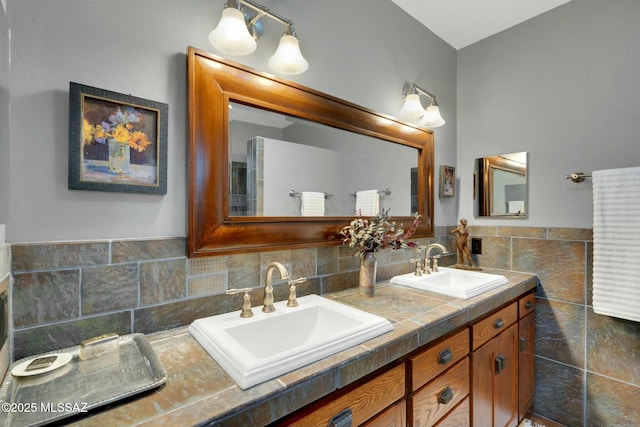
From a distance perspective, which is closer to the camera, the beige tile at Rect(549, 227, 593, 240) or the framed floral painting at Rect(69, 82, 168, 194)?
the framed floral painting at Rect(69, 82, 168, 194)

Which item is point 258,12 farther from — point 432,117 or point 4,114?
point 432,117

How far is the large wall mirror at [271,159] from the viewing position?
41.7 inches

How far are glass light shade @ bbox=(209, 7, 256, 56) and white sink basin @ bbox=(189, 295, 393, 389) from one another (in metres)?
0.97

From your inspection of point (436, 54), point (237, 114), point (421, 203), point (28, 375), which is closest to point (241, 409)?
point (28, 375)

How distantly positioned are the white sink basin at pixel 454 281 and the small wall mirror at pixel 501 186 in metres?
0.52

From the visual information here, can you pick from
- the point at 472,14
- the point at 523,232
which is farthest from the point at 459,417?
the point at 472,14

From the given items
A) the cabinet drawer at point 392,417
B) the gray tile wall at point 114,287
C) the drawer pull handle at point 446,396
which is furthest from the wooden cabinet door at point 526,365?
the gray tile wall at point 114,287

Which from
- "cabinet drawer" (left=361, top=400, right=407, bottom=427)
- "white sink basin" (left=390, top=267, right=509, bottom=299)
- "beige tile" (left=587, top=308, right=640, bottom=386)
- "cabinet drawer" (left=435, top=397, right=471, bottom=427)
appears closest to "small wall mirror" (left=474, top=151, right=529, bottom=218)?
"white sink basin" (left=390, top=267, right=509, bottom=299)

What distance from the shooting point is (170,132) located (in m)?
1.02

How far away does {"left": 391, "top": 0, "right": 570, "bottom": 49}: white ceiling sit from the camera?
1.83 meters

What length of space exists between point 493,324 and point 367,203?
2.88 feet

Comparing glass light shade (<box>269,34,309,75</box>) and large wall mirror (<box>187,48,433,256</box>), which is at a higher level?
glass light shade (<box>269,34,309,75</box>)

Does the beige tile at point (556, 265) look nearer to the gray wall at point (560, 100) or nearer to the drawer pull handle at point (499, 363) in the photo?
the gray wall at point (560, 100)

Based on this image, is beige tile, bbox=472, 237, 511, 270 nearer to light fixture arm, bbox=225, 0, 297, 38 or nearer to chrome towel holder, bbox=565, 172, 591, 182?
chrome towel holder, bbox=565, 172, 591, 182
